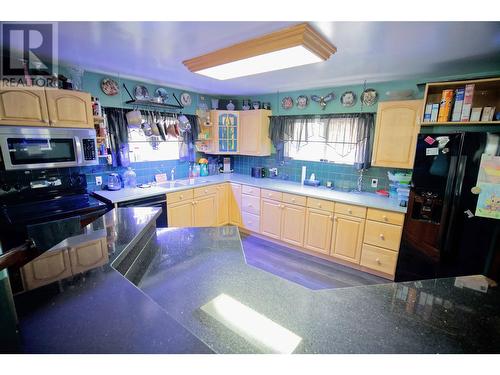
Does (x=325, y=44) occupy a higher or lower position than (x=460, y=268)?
higher

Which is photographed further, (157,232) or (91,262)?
(157,232)

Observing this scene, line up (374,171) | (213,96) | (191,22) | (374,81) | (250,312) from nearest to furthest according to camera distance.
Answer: (250,312)
(191,22)
(374,81)
(374,171)
(213,96)

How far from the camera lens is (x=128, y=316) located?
0.72 metres

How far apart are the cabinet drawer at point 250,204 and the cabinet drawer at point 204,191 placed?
46 cm

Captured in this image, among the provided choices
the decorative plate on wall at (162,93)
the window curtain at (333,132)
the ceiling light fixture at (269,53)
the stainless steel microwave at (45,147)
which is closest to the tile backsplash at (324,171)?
the window curtain at (333,132)

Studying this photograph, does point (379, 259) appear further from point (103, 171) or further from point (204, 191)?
point (103, 171)

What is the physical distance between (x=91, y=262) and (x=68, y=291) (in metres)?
0.21

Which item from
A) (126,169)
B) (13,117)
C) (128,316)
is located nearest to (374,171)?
(128,316)

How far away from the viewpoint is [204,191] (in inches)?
134

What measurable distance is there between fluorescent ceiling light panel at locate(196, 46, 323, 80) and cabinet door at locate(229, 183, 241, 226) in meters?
1.84

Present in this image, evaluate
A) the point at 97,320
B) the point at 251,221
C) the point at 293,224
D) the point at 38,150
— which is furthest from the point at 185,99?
the point at 97,320

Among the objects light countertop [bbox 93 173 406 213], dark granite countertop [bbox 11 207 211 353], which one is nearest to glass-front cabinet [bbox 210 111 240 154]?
light countertop [bbox 93 173 406 213]

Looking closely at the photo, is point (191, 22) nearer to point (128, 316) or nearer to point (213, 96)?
point (128, 316)

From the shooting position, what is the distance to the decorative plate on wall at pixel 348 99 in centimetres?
300
